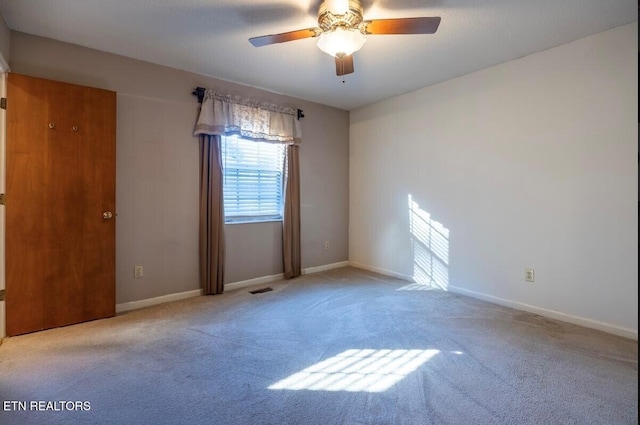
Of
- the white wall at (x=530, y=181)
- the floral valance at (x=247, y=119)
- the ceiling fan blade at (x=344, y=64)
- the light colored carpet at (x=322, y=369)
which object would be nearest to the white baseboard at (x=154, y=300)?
the light colored carpet at (x=322, y=369)

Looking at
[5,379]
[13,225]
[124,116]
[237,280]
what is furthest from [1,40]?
[237,280]

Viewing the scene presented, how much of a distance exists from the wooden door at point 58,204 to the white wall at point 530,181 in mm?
3202

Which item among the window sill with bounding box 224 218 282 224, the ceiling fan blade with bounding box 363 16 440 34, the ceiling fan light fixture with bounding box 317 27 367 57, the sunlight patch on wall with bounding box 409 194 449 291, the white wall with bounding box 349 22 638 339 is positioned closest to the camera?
the ceiling fan blade with bounding box 363 16 440 34

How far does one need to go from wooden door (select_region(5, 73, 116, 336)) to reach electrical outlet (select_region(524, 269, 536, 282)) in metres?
3.80

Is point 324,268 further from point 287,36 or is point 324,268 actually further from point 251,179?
point 287,36

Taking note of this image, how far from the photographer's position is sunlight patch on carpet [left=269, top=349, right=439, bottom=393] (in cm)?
178

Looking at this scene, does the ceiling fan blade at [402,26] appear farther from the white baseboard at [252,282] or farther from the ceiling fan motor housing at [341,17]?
the white baseboard at [252,282]

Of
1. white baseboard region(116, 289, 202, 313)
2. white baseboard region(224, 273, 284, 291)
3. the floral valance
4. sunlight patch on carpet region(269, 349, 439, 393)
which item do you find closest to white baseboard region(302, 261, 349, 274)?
white baseboard region(224, 273, 284, 291)

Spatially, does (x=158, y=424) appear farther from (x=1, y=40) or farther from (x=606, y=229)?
(x=606, y=229)

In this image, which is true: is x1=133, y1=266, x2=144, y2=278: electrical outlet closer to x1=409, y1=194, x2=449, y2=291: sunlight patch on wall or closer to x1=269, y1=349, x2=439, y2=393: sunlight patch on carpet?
x1=269, y1=349, x2=439, y2=393: sunlight patch on carpet

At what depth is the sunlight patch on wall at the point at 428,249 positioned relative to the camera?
3604 mm

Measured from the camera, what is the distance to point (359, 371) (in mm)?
1937

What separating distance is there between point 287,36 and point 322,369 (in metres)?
2.22

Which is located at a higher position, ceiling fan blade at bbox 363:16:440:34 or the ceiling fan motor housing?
the ceiling fan motor housing
